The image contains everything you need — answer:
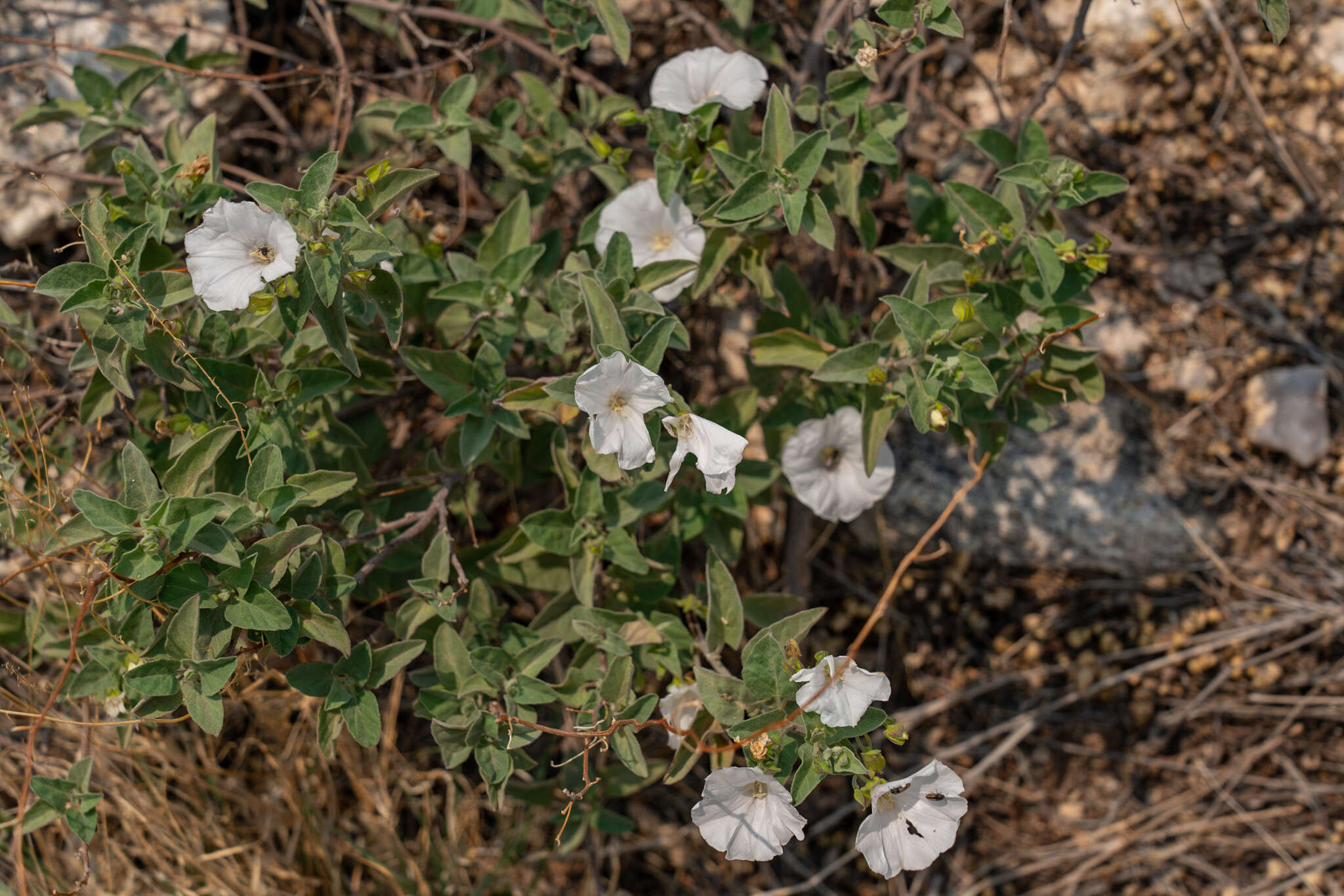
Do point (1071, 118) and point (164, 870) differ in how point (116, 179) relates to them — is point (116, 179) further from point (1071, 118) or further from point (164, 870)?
point (1071, 118)

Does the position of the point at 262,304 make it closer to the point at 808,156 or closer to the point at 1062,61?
the point at 808,156

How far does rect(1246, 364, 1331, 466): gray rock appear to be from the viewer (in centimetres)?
329

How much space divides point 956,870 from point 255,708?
8.01 ft

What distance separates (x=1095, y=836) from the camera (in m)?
3.43

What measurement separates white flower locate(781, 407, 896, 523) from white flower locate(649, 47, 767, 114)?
834mm

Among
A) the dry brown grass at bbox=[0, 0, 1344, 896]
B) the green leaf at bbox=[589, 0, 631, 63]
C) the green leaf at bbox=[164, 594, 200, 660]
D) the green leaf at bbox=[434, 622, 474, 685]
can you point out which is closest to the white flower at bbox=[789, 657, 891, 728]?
the green leaf at bbox=[434, 622, 474, 685]

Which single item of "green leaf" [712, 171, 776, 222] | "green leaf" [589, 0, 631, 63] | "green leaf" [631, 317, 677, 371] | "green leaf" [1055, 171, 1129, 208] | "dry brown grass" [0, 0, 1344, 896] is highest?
"green leaf" [589, 0, 631, 63]

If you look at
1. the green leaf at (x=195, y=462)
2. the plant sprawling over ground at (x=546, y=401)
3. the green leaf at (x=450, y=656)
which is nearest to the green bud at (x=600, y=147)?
the plant sprawling over ground at (x=546, y=401)

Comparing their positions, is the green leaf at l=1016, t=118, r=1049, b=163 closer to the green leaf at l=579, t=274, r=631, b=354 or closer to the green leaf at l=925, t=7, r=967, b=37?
the green leaf at l=925, t=7, r=967, b=37

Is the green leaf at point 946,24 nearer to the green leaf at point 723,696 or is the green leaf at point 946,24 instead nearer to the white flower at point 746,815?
the green leaf at point 723,696

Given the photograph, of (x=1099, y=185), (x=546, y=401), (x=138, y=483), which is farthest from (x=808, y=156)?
(x=138, y=483)

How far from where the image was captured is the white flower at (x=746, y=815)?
2018 millimetres

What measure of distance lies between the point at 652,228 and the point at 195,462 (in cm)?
124

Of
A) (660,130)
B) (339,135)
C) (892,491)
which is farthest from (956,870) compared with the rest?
(339,135)
